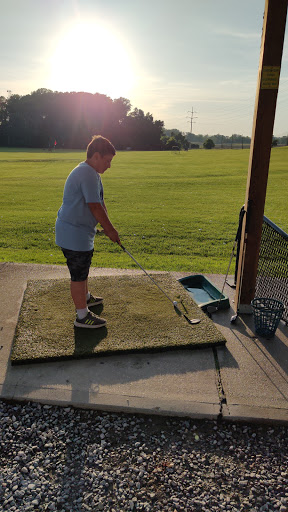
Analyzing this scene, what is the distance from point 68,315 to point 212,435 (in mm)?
2093

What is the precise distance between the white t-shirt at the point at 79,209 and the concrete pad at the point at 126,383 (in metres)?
1.12

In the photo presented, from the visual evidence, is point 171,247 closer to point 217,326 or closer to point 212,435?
point 217,326

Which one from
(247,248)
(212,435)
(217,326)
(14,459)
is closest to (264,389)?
(212,435)

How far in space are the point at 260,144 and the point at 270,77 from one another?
63 centimetres

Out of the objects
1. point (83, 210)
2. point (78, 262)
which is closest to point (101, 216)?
point (83, 210)

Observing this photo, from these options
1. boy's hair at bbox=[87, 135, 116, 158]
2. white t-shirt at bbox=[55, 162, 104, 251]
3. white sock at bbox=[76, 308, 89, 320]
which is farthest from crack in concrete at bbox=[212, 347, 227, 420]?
boy's hair at bbox=[87, 135, 116, 158]

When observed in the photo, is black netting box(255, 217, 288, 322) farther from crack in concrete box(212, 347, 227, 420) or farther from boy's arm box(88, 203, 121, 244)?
boy's arm box(88, 203, 121, 244)

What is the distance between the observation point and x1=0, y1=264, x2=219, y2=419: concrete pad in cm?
298

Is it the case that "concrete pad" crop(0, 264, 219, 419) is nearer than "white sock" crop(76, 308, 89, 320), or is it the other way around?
"concrete pad" crop(0, 264, 219, 419)

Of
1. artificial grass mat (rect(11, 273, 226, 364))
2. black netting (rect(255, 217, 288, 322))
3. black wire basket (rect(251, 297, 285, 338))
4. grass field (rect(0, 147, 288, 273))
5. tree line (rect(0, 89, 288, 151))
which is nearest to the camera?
artificial grass mat (rect(11, 273, 226, 364))

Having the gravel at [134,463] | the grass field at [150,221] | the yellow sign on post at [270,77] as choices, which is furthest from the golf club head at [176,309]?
the yellow sign on post at [270,77]

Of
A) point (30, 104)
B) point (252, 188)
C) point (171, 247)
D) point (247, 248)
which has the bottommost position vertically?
point (171, 247)

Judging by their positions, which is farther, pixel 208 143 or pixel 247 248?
pixel 208 143

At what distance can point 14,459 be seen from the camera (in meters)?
2.54
